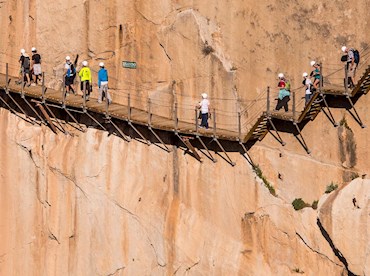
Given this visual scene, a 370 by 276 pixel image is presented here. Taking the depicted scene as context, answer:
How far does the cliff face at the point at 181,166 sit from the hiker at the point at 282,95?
1.36 ft

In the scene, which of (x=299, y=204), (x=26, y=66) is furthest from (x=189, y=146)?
(x=26, y=66)

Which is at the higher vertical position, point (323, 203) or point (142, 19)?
point (142, 19)

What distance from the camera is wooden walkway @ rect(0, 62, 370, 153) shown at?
97.8 ft

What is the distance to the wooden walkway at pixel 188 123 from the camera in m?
29.8

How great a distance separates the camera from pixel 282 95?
1201 inches

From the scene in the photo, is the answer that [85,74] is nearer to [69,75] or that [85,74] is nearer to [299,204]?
[69,75]

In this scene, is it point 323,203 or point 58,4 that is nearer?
point 323,203

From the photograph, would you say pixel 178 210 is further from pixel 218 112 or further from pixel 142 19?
pixel 142 19

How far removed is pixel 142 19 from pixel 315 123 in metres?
5.47

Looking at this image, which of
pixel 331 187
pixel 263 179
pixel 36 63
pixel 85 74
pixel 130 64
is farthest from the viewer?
pixel 36 63

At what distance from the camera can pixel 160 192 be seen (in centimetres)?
3178


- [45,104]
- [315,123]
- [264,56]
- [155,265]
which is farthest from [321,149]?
[45,104]

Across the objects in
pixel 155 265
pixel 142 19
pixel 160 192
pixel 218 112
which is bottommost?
pixel 155 265

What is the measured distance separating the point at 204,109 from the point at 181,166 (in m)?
1.81
